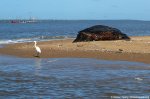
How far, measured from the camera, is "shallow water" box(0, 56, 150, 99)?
12062 mm

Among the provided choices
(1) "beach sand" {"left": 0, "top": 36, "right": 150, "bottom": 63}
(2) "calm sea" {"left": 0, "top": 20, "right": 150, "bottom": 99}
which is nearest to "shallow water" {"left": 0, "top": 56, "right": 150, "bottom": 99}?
(2) "calm sea" {"left": 0, "top": 20, "right": 150, "bottom": 99}

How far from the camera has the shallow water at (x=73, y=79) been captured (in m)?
12.1

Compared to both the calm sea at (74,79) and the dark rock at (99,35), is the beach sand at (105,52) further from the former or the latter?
the dark rock at (99,35)

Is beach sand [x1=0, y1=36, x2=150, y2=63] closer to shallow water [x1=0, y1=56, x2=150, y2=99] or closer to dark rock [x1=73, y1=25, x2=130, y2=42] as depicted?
shallow water [x1=0, y1=56, x2=150, y2=99]

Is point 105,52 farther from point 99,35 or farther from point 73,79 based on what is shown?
point 73,79

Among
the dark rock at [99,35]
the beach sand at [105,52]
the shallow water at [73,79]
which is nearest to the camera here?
the shallow water at [73,79]

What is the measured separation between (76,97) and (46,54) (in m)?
12.8

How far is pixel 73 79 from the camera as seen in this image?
1466 centimetres

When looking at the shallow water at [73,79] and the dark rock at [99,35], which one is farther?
the dark rock at [99,35]

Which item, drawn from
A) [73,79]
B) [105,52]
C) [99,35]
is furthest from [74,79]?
[99,35]

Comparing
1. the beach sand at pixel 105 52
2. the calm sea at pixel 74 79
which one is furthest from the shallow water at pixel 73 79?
the beach sand at pixel 105 52

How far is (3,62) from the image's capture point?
2086 cm

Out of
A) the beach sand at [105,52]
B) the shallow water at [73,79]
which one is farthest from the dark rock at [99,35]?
the shallow water at [73,79]

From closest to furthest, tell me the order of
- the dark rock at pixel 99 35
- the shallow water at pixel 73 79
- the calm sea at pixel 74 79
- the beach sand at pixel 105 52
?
the calm sea at pixel 74 79 < the shallow water at pixel 73 79 < the beach sand at pixel 105 52 < the dark rock at pixel 99 35
